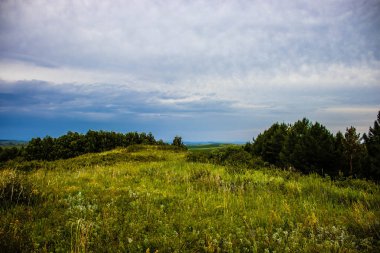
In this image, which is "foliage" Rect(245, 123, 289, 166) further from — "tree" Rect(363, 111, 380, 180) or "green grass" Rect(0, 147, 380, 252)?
"green grass" Rect(0, 147, 380, 252)

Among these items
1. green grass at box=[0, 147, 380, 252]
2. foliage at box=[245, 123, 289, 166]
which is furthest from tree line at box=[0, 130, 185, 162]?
green grass at box=[0, 147, 380, 252]

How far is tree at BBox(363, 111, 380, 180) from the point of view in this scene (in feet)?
115

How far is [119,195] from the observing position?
30.3 ft

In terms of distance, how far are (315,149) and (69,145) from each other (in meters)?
27.1

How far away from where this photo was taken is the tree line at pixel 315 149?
28.2 metres

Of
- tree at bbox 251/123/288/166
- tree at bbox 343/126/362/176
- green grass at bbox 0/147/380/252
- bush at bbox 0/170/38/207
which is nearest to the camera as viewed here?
green grass at bbox 0/147/380/252

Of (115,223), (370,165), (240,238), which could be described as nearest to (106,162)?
(115,223)

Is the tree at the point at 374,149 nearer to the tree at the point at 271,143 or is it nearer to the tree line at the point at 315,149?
the tree line at the point at 315,149

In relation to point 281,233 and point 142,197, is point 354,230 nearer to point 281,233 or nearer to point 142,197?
point 281,233

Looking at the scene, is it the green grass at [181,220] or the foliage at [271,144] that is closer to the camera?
the green grass at [181,220]

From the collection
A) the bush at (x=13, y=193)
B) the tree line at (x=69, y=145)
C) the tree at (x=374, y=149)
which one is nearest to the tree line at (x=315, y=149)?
the tree at (x=374, y=149)

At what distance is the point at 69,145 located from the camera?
31.4 metres

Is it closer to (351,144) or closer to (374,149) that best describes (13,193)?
(351,144)

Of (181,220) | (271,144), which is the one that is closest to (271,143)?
(271,144)
